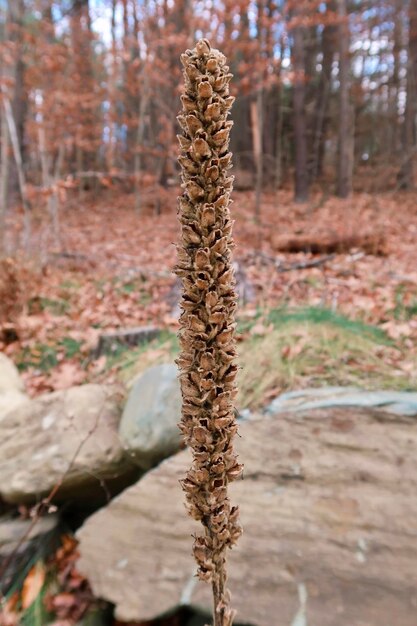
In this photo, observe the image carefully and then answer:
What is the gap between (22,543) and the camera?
3344 mm

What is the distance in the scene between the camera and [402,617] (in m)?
2.22

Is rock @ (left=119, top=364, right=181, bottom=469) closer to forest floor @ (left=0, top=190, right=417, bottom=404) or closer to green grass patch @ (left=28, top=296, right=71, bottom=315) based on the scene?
forest floor @ (left=0, top=190, right=417, bottom=404)

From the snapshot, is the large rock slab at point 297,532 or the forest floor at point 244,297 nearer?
the large rock slab at point 297,532

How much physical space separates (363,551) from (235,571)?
2.15 ft

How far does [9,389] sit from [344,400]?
3213mm

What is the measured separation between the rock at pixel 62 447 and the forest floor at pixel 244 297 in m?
0.85

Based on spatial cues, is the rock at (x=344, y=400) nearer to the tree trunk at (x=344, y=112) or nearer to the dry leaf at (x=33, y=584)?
the dry leaf at (x=33, y=584)

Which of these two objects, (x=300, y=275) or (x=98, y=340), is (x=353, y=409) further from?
(x=300, y=275)

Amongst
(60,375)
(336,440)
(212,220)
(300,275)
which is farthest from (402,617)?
(300,275)

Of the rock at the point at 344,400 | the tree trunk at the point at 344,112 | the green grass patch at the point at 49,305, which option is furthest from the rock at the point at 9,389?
the tree trunk at the point at 344,112

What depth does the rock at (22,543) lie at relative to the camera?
3.26 m

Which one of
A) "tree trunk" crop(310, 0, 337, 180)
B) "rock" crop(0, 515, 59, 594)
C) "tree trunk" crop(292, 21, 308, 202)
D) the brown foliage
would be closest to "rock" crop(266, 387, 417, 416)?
"rock" crop(0, 515, 59, 594)

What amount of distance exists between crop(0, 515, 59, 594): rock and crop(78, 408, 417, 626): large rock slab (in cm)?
58

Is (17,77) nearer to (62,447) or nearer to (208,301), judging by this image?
(62,447)
